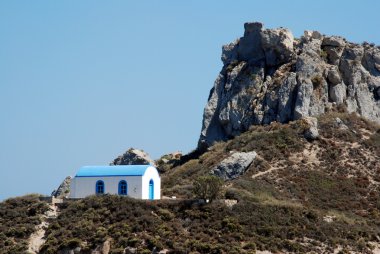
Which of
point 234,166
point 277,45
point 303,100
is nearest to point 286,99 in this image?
point 303,100

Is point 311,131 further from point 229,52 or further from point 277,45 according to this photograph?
point 229,52

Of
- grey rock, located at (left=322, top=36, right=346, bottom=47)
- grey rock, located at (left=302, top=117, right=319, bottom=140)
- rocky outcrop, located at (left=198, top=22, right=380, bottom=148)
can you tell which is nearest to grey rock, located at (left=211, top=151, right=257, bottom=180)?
grey rock, located at (left=302, top=117, right=319, bottom=140)

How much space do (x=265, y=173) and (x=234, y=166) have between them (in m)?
2.95

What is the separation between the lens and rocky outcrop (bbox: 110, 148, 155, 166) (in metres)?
98.7

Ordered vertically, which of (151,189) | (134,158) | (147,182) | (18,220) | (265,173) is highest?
(134,158)

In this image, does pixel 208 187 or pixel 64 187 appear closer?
pixel 208 187

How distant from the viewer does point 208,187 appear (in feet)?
248

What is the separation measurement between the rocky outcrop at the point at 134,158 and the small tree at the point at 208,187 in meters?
23.1

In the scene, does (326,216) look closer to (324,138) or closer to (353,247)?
(353,247)

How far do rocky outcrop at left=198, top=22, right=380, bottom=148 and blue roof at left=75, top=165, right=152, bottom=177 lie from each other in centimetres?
2041

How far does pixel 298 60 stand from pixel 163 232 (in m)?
32.3

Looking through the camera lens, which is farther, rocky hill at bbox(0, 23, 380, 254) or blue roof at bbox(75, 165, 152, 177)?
blue roof at bbox(75, 165, 152, 177)

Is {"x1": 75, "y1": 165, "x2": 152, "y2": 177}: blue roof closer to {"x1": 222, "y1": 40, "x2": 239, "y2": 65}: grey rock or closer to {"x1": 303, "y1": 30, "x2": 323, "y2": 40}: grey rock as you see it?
{"x1": 222, "y1": 40, "x2": 239, "y2": 65}: grey rock

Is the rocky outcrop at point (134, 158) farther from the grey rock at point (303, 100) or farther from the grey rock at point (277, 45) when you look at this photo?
the grey rock at point (303, 100)
